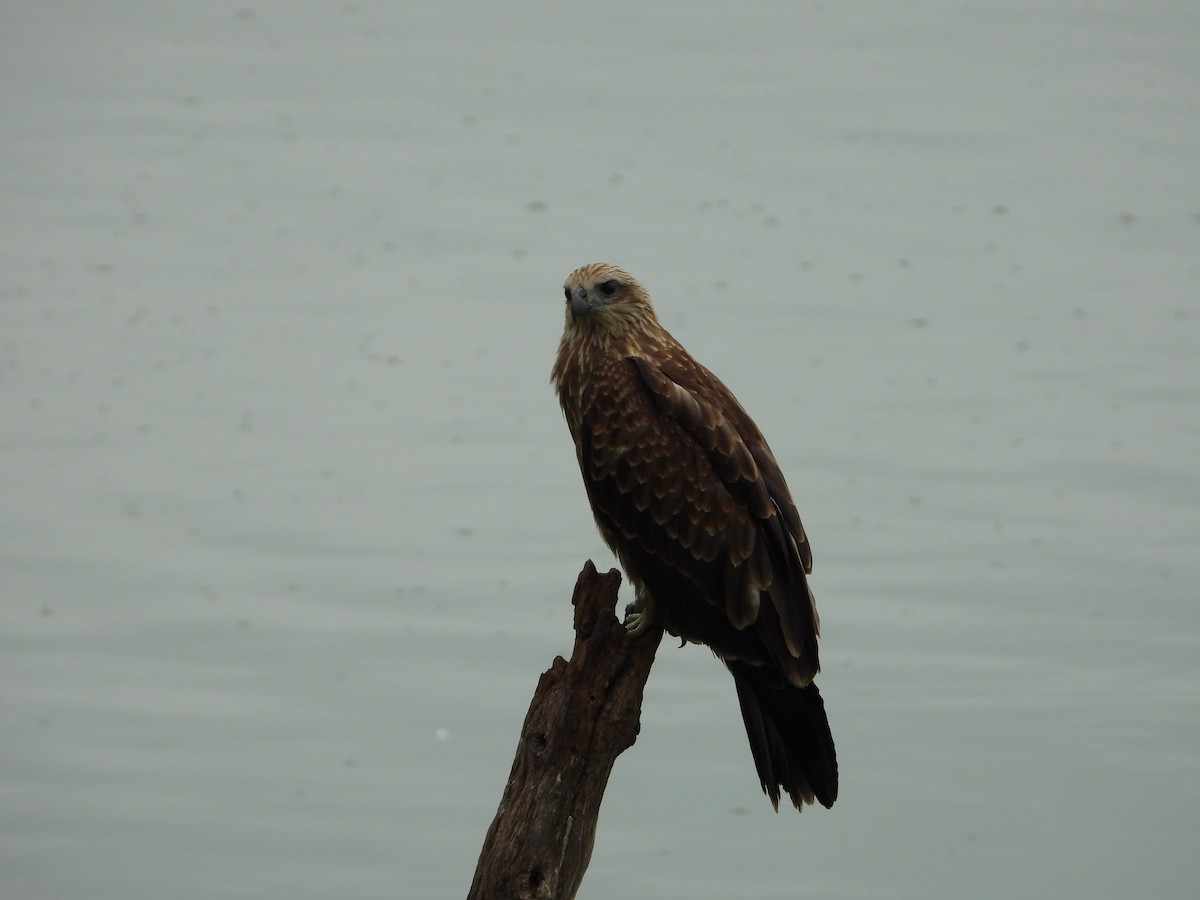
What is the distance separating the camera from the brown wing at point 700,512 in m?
3.87

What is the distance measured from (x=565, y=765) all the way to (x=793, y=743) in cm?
66

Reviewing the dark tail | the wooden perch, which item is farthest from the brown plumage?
the wooden perch

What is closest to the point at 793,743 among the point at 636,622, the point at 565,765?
the point at 636,622

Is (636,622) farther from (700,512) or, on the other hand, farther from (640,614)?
(700,512)

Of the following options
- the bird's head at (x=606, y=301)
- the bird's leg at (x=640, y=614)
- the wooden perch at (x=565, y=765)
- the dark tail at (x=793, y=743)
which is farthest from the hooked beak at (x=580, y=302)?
the dark tail at (x=793, y=743)

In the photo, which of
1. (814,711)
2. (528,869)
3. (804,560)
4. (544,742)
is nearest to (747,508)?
(804,560)

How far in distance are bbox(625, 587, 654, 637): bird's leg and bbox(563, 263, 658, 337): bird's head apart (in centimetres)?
78

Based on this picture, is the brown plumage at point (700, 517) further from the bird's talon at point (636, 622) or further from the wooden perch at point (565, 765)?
the wooden perch at point (565, 765)

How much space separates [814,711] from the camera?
3787 mm

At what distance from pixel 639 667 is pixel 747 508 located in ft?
1.97

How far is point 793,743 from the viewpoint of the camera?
3.82m

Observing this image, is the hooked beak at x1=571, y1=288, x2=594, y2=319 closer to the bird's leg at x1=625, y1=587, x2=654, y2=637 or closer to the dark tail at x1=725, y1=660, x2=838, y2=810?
the bird's leg at x1=625, y1=587, x2=654, y2=637

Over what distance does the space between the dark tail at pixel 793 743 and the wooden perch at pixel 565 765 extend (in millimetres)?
394

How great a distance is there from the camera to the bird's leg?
3.86 meters
